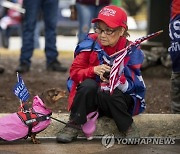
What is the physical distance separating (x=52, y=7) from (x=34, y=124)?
3412mm

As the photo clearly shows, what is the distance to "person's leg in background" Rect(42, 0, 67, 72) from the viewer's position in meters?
7.68

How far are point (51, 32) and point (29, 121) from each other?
134 inches

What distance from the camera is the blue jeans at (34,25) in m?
7.52

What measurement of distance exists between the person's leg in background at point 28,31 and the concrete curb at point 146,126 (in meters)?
2.79

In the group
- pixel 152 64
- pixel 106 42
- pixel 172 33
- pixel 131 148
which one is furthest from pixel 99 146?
pixel 152 64

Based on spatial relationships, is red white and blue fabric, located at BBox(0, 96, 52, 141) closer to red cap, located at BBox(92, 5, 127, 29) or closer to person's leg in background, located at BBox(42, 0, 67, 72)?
red cap, located at BBox(92, 5, 127, 29)

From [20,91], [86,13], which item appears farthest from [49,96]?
[86,13]

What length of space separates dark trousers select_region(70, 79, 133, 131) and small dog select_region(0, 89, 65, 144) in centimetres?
18

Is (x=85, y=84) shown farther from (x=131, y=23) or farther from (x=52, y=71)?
(x=131, y=23)

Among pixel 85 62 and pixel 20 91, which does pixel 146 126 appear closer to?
pixel 85 62

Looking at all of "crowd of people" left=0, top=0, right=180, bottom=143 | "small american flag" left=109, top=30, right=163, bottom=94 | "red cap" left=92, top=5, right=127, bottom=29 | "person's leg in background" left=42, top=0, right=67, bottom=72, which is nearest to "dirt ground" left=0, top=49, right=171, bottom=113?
"person's leg in background" left=42, top=0, right=67, bottom=72

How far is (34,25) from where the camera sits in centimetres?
773

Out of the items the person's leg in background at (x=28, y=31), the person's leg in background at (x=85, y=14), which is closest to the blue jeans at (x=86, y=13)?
the person's leg in background at (x=85, y=14)

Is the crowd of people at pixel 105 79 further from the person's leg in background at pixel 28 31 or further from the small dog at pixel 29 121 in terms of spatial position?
the person's leg in background at pixel 28 31
